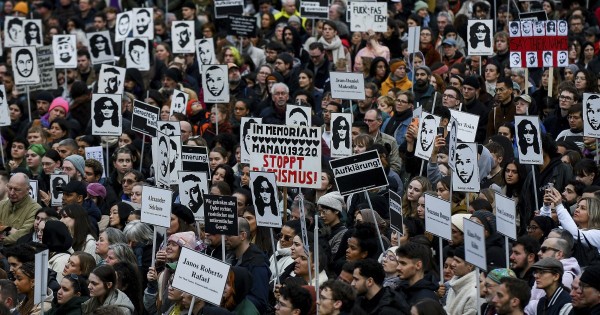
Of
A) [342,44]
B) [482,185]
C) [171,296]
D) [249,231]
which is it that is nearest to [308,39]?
[342,44]

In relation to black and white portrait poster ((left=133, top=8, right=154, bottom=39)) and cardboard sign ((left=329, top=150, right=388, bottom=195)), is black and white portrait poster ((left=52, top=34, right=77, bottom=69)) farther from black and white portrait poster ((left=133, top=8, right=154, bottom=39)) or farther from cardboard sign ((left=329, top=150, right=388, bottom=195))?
cardboard sign ((left=329, top=150, right=388, bottom=195))

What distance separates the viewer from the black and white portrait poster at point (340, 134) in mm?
18750

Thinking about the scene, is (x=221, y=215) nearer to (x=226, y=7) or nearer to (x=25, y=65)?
(x=25, y=65)

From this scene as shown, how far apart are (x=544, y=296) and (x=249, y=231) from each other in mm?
3573

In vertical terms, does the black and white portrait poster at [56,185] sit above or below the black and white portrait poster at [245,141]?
below

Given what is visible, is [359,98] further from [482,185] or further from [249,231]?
[249,231]

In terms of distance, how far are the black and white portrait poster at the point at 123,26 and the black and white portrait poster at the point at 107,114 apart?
17.4ft

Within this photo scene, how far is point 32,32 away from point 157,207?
11.4 meters

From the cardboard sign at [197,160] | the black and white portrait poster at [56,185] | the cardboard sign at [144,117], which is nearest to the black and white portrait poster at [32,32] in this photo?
the cardboard sign at [144,117]

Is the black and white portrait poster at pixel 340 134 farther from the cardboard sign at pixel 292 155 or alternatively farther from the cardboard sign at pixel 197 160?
the cardboard sign at pixel 292 155

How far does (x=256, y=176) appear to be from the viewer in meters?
15.5

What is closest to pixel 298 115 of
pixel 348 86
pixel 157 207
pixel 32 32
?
pixel 348 86

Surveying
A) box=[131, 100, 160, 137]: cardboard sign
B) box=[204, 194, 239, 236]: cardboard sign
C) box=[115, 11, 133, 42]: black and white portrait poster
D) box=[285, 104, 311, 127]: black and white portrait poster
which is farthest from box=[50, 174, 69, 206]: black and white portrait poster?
box=[115, 11, 133, 42]: black and white portrait poster

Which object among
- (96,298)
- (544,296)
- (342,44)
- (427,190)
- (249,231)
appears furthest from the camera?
(342,44)
